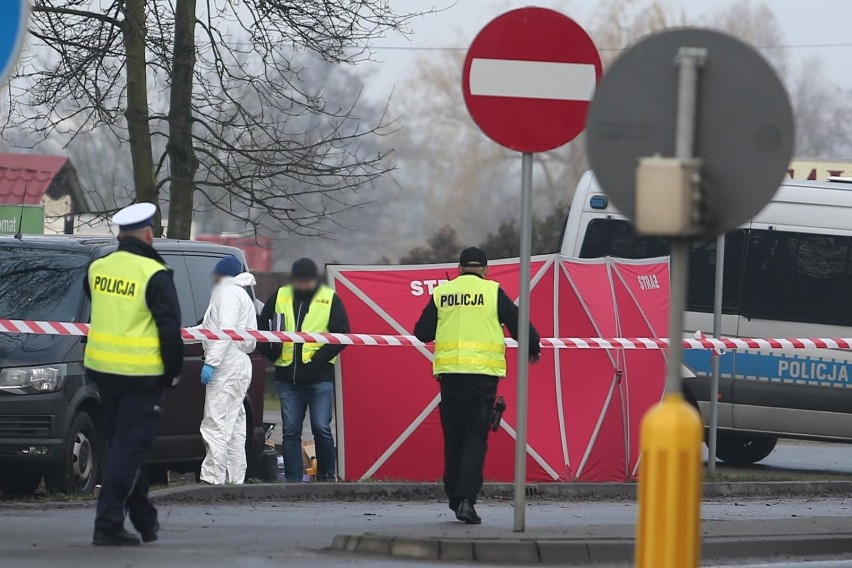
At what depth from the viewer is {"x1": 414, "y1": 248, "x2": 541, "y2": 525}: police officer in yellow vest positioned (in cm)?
982

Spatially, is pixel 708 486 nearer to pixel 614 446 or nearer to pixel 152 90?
pixel 614 446

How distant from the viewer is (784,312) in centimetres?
1642

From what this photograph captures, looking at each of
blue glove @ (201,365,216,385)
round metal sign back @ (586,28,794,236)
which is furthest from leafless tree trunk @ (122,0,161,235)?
round metal sign back @ (586,28,794,236)

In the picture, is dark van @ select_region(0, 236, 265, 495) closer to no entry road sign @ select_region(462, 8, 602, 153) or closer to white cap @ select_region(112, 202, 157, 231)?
white cap @ select_region(112, 202, 157, 231)

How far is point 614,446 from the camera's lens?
1340 centimetres

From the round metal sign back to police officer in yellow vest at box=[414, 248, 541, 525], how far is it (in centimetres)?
411

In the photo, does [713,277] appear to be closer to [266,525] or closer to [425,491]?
A: [425,491]

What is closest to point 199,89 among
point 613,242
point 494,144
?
point 613,242

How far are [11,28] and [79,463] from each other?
5.55 m

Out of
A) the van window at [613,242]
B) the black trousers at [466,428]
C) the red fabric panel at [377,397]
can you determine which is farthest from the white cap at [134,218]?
the van window at [613,242]

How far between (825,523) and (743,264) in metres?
6.85

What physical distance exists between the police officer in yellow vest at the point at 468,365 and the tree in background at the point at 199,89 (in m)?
7.73

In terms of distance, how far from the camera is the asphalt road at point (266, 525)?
800 cm

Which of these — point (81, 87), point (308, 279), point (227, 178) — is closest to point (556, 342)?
point (308, 279)
